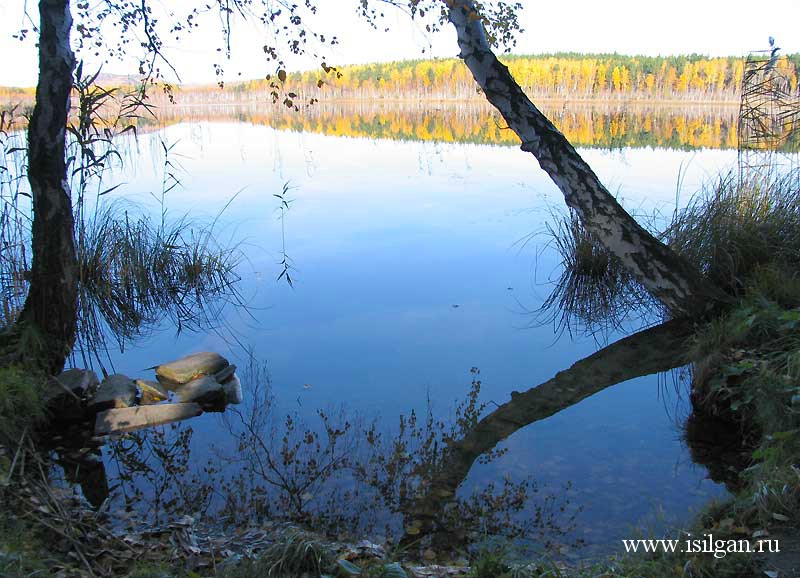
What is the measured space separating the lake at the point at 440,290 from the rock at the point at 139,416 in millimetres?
149

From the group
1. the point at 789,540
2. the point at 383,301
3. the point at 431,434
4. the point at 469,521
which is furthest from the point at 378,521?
the point at 383,301

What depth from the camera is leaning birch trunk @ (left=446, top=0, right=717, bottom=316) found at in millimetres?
5101

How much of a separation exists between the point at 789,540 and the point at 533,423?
80.0 inches

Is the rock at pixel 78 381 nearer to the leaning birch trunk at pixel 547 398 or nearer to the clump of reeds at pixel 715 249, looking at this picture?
the leaning birch trunk at pixel 547 398

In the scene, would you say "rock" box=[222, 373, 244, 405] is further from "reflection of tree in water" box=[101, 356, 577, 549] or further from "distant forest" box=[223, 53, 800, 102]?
"distant forest" box=[223, 53, 800, 102]

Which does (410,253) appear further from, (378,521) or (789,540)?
(789,540)

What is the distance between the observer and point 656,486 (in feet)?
11.6

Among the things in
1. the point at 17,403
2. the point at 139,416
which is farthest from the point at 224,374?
the point at 17,403

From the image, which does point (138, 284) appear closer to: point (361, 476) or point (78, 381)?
point (78, 381)

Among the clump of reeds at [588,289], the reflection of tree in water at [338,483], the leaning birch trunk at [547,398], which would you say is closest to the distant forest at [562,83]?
the clump of reeds at [588,289]

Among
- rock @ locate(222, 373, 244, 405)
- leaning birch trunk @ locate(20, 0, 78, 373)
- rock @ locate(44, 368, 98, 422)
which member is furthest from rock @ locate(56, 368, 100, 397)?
rock @ locate(222, 373, 244, 405)

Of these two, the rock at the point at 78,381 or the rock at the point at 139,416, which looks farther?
the rock at the point at 78,381

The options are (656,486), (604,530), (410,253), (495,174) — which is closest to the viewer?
(604,530)

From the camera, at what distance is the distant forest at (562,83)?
42.1m
